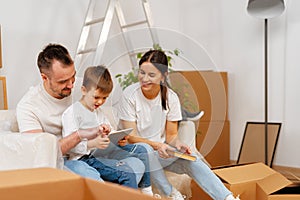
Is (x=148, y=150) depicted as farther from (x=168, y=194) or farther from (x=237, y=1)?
(x=237, y=1)

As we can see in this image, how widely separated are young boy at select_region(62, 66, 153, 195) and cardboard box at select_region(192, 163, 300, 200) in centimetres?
41

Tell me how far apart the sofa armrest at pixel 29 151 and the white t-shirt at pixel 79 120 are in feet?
0.44

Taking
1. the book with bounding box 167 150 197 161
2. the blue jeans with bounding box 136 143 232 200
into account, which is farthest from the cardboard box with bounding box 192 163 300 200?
the book with bounding box 167 150 197 161

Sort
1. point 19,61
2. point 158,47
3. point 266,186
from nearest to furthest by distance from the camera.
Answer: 1. point 158,47
2. point 266,186
3. point 19,61

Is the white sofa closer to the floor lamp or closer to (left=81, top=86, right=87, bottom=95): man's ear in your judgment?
(left=81, top=86, right=87, bottom=95): man's ear

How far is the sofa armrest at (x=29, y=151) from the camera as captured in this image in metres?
1.37

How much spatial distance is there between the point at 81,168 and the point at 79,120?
6.9 inches

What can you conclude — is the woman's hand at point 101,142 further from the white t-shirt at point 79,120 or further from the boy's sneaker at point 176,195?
the boy's sneaker at point 176,195

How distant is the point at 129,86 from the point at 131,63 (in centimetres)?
11

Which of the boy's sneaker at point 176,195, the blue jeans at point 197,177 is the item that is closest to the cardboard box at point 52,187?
the blue jeans at point 197,177

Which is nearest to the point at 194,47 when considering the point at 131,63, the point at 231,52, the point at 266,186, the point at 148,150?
the point at 131,63

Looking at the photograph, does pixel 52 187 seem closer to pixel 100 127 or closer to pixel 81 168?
pixel 100 127

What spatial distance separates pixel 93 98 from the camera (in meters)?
1.42

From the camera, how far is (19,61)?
101 inches
